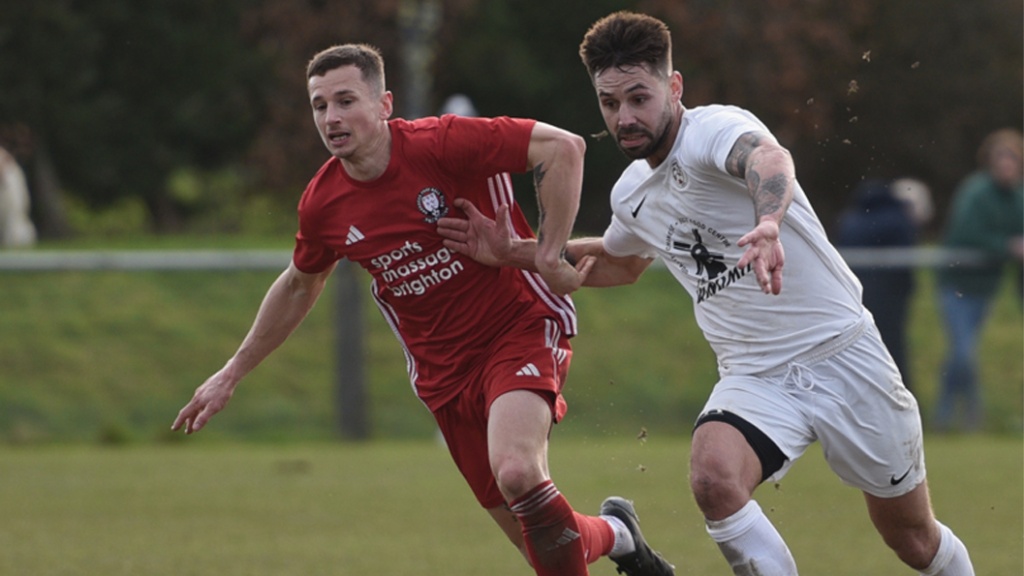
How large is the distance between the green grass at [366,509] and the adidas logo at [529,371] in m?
1.45

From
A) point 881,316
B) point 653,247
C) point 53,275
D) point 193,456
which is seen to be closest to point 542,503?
point 653,247

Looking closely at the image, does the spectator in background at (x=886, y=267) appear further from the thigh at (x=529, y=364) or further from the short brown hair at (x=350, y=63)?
the short brown hair at (x=350, y=63)

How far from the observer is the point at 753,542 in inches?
200

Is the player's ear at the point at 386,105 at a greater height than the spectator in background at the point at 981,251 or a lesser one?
greater

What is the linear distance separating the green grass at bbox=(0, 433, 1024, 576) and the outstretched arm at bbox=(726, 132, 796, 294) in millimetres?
2113

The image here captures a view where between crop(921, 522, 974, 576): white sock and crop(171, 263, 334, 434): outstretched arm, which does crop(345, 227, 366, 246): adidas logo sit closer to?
crop(171, 263, 334, 434): outstretched arm

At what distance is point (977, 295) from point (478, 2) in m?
18.1

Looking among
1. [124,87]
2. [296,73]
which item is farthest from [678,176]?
[296,73]

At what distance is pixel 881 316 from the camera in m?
14.1

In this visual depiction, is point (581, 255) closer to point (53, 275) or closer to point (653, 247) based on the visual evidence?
point (653, 247)

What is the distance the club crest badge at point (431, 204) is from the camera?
588 centimetres

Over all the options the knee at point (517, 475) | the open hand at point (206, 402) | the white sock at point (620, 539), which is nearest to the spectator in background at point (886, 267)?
the white sock at point (620, 539)

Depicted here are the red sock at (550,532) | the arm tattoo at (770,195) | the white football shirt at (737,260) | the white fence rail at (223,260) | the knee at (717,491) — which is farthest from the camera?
the white fence rail at (223,260)

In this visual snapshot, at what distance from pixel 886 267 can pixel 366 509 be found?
6.31 m
